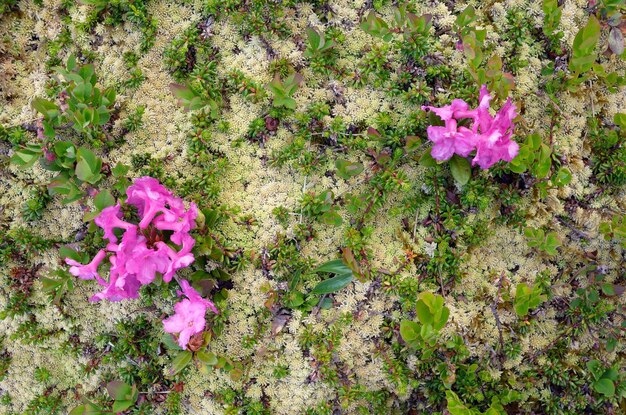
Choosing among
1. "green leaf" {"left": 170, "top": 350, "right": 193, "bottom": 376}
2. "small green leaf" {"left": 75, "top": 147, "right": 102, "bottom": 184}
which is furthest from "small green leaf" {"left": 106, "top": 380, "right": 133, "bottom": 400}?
"small green leaf" {"left": 75, "top": 147, "right": 102, "bottom": 184}

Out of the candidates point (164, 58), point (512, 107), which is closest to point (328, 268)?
point (512, 107)

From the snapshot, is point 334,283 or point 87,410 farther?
point 334,283

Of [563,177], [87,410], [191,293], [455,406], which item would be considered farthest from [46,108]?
[563,177]

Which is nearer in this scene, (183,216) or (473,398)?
(183,216)

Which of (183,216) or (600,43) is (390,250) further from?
(600,43)

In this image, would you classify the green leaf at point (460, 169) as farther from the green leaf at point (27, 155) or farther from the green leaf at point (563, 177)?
the green leaf at point (27, 155)

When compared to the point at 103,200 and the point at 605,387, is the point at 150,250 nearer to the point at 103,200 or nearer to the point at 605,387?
the point at 103,200

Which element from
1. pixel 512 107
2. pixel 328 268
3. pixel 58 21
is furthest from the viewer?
pixel 58 21
